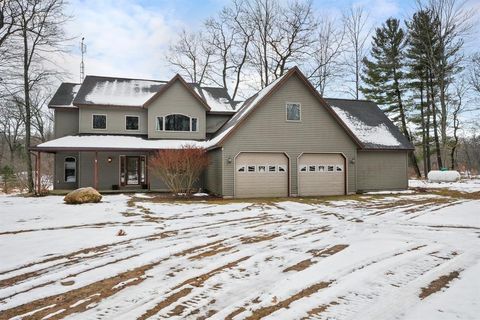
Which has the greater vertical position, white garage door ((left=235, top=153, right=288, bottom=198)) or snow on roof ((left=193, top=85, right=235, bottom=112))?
snow on roof ((left=193, top=85, right=235, bottom=112))

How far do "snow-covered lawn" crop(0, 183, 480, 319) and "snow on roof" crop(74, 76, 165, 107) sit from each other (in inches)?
449

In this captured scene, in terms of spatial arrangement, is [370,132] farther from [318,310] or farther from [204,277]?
[318,310]

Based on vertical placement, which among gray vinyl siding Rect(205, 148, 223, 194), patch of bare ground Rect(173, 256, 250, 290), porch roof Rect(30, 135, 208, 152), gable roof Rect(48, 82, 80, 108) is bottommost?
patch of bare ground Rect(173, 256, 250, 290)

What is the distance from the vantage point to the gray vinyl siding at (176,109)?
1892 centimetres

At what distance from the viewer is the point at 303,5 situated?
27.9 meters

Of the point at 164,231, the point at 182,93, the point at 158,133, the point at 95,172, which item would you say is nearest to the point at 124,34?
the point at 182,93

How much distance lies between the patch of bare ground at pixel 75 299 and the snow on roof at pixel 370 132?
16.7 metres

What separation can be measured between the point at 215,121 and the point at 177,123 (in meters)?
2.58

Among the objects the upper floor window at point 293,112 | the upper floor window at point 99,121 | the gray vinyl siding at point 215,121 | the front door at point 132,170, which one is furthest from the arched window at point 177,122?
the upper floor window at point 293,112

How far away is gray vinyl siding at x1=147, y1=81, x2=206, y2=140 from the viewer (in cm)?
1892

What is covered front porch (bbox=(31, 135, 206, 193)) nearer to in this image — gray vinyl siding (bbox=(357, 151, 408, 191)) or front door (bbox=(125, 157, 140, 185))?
front door (bbox=(125, 157, 140, 185))

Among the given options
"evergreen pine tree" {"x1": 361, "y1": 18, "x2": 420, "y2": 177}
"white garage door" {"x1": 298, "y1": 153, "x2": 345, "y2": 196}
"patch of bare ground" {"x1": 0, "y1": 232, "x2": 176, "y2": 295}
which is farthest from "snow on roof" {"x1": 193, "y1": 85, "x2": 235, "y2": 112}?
"evergreen pine tree" {"x1": 361, "y1": 18, "x2": 420, "y2": 177}

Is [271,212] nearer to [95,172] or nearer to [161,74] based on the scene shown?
[95,172]

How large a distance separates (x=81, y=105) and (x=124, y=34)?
4839 mm
